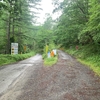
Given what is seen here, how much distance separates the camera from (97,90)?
5.75 m

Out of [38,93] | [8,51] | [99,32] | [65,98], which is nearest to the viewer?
[65,98]

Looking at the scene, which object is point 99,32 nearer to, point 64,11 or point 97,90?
point 97,90

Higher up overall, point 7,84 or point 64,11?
point 64,11

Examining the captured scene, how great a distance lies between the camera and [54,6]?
19.9 meters

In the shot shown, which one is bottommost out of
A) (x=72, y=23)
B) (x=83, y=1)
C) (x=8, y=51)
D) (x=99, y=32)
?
(x=8, y=51)

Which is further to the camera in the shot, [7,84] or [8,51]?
[8,51]

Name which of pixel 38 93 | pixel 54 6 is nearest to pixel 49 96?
pixel 38 93

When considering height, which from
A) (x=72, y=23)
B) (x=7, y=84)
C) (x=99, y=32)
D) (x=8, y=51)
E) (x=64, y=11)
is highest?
(x=64, y=11)

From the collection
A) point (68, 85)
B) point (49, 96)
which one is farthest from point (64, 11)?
point (49, 96)

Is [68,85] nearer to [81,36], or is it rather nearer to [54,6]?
[81,36]

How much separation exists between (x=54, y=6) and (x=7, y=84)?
15480mm

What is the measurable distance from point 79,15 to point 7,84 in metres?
14.7

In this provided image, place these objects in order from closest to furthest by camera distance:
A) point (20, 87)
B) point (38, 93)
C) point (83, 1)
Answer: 1. point (38, 93)
2. point (20, 87)
3. point (83, 1)

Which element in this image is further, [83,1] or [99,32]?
[83,1]
